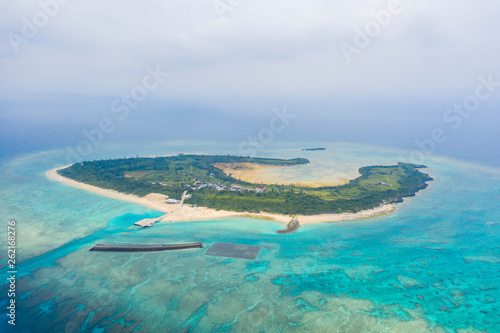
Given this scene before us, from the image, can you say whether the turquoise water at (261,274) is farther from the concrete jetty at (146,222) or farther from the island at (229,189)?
the island at (229,189)

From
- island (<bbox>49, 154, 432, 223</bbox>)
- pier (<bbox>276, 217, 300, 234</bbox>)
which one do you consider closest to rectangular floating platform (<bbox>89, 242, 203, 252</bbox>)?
island (<bbox>49, 154, 432, 223</bbox>)

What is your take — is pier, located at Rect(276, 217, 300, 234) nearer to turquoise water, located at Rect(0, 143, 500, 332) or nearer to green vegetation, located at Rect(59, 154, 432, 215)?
turquoise water, located at Rect(0, 143, 500, 332)

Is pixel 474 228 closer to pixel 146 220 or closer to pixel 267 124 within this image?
pixel 146 220

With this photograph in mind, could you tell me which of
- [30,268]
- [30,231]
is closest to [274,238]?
[30,268]

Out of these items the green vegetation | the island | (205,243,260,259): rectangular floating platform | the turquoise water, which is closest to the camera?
the turquoise water

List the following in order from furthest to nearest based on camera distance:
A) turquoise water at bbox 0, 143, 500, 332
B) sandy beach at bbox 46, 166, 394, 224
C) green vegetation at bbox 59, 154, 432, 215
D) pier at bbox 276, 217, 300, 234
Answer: green vegetation at bbox 59, 154, 432, 215 < sandy beach at bbox 46, 166, 394, 224 < pier at bbox 276, 217, 300, 234 < turquoise water at bbox 0, 143, 500, 332

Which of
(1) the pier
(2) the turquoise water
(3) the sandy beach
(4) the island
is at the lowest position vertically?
(2) the turquoise water

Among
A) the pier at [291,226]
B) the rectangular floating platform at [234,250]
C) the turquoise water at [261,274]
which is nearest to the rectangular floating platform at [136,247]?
the turquoise water at [261,274]
